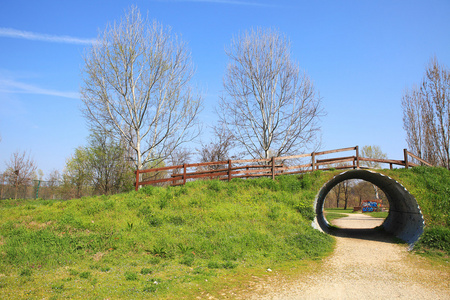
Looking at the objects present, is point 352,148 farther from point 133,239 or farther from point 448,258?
point 133,239

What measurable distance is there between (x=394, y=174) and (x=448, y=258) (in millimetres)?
5349

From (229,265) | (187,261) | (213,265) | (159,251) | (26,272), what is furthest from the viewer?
(159,251)

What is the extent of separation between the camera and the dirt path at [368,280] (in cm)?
705

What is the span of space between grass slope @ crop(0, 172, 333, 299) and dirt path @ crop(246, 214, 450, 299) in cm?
110

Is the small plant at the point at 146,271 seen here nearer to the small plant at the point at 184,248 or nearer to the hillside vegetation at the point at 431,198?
the small plant at the point at 184,248

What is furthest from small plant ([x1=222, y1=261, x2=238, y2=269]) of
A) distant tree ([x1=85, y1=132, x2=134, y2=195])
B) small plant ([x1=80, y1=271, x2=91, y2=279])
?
distant tree ([x1=85, y1=132, x2=134, y2=195])

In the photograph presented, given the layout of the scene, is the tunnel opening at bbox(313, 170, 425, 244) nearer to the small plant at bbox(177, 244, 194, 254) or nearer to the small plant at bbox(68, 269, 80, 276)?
the small plant at bbox(177, 244, 194, 254)

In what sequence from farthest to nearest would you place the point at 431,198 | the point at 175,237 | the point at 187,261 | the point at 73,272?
the point at 431,198, the point at 175,237, the point at 187,261, the point at 73,272

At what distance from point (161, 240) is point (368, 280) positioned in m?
6.77

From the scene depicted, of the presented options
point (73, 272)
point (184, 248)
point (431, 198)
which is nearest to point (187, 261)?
point (184, 248)

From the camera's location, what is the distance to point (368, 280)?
8.23m

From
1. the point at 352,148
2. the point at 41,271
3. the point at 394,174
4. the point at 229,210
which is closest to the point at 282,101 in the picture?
the point at 352,148

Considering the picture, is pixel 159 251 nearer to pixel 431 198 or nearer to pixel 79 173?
pixel 431 198

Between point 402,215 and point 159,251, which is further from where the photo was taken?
point 402,215
